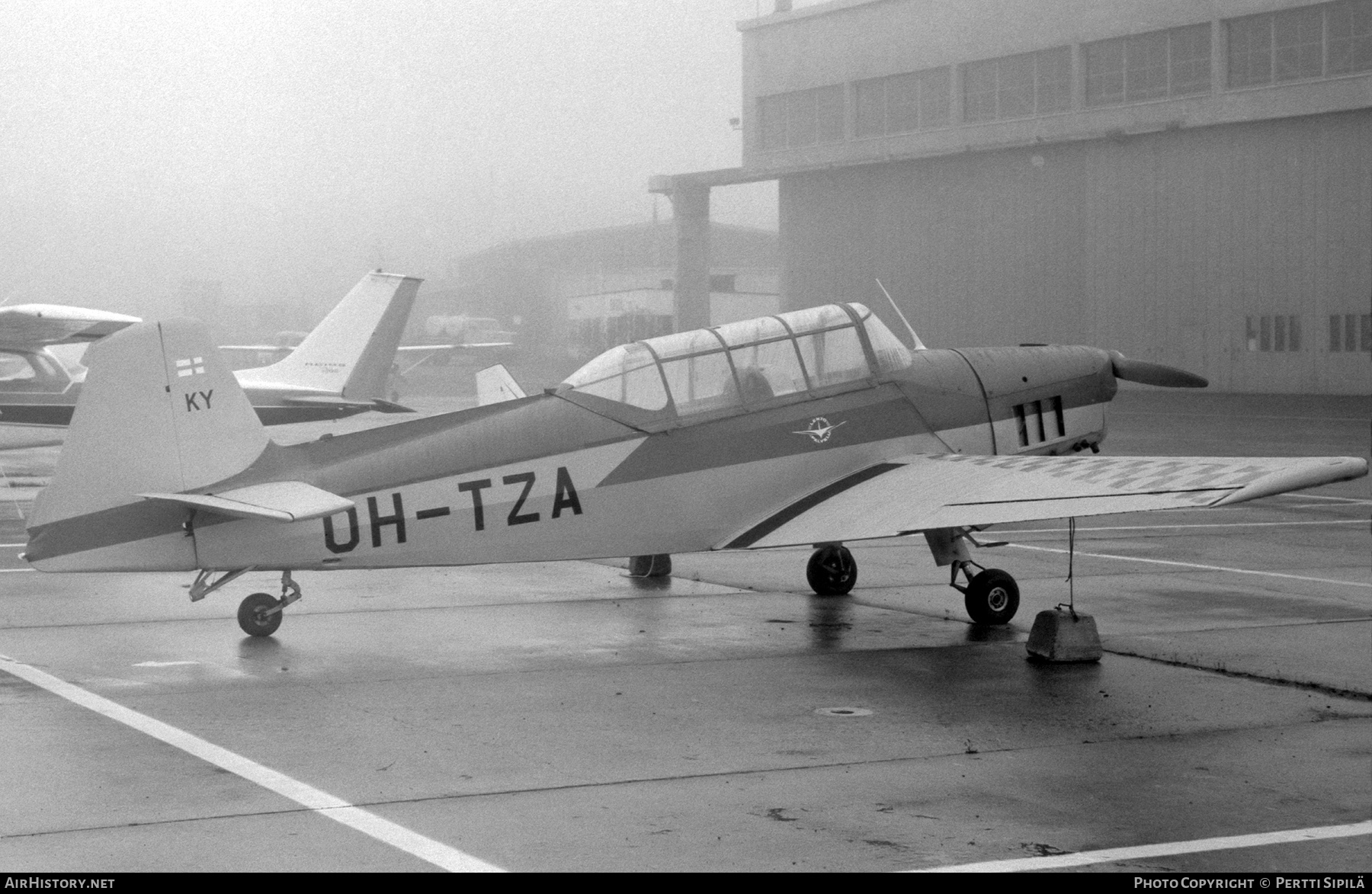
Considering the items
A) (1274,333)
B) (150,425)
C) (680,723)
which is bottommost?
(680,723)

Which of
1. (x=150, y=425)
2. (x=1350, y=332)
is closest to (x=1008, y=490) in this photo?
(x=150, y=425)

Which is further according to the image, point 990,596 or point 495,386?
point 495,386

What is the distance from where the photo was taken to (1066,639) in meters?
9.45

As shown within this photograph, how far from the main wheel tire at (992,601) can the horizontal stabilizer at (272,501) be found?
4.26 metres

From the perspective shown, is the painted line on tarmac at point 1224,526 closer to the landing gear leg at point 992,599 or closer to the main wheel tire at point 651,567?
the main wheel tire at point 651,567

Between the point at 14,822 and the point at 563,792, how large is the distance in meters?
2.07

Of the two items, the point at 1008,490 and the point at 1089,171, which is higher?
the point at 1089,171

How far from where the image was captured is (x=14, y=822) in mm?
5926

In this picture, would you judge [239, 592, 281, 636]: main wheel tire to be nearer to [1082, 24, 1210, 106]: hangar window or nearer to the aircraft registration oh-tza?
the aircraft registration oh-tza

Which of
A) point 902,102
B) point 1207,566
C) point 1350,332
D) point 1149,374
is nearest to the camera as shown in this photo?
point 1149,374

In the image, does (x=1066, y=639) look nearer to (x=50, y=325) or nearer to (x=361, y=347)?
(x=361, y=347)

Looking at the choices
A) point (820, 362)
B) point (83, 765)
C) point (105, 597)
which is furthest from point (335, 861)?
point (105, 597)

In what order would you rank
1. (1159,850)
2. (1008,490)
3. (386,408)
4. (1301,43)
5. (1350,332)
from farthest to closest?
1. (1350,332)
2. (1301,43)
3. (386,408)
4. (1008,490)
5. (1159,850)

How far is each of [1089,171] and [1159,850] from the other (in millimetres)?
43858
